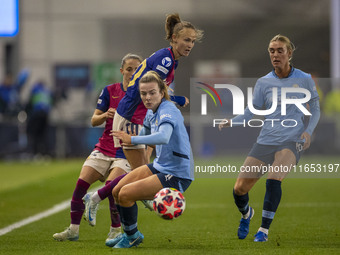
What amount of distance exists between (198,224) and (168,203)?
2619 millimetres

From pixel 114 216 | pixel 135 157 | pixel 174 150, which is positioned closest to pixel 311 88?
pixel 174 150

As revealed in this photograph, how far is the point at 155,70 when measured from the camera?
25.1 ft

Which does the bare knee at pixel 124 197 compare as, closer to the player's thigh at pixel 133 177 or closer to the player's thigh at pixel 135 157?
the player's thigh at pixel 133 177

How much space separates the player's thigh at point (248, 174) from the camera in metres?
7.89

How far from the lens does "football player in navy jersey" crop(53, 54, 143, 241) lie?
8.05 metres

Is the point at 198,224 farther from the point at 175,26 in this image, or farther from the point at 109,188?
the point at 175,26

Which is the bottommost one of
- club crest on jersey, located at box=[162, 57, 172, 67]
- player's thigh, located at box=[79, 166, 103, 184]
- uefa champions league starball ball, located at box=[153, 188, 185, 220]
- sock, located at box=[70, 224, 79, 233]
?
sock, located at box=[70, 224, 79, 233]

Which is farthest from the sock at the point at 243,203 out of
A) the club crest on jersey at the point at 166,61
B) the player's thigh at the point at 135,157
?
the club crest on jersey at the point at 166,61

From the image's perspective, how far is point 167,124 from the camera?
6.95 m

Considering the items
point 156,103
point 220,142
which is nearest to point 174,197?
point 156,103

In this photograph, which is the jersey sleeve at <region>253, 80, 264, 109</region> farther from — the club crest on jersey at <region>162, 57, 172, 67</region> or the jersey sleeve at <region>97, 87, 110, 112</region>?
the jersey sleeve at <region>97, 87, 110, 112</region>

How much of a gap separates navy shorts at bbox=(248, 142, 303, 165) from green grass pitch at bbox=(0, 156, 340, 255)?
824mm

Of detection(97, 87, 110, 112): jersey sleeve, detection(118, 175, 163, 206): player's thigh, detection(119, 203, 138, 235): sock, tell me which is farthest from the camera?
detection(97, 87, 110, 112): jersey sleeve

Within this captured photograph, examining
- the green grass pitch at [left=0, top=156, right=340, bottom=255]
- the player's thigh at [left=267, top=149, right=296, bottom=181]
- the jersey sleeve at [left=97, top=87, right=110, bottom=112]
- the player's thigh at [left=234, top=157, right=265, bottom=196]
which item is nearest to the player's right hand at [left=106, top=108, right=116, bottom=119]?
the jersey sleeve at [left=97, top=87, right=110, bottom=112]
